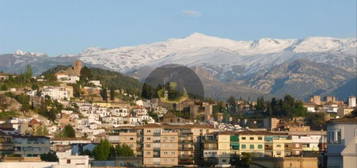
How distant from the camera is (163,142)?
95.7 m

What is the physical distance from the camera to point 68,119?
452 ft

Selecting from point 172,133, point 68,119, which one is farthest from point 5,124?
point 172,133

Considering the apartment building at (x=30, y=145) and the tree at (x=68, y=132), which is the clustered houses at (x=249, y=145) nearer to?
the apartment building at (x=30, y=145)

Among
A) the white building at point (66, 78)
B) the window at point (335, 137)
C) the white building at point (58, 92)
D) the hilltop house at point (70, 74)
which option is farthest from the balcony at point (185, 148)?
the hilltop house at point (70, 74)

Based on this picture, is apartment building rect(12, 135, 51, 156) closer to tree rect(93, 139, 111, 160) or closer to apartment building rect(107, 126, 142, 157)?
apartment building rect(107, 126, 142, 157)

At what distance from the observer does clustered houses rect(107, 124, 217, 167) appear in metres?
94.0

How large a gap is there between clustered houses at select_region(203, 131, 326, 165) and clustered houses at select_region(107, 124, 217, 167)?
1.67m

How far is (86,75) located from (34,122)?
175 ft

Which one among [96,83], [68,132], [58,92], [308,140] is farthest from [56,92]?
[308,140]

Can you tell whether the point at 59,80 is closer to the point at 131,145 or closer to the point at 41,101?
the point at 41,101

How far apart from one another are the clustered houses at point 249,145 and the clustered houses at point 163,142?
65.7 inches

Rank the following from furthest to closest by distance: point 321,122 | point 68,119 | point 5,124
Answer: point 321,122 → point 68,119 → point 5,124

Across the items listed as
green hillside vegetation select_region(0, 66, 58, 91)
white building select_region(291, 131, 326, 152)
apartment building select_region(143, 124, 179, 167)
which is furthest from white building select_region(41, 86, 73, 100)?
apartment building select_region(143, 124, 179, 167)

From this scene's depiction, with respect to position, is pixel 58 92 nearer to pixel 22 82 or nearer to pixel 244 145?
pixel 22 82
